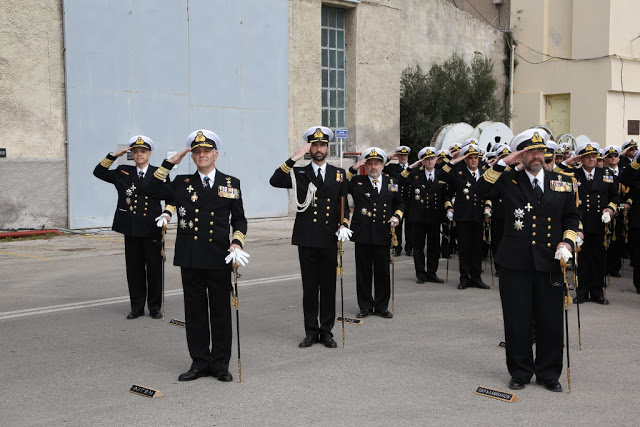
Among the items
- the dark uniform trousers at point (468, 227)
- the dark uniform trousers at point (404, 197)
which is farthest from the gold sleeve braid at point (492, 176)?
the dark uniform trousers at point (404, 197)

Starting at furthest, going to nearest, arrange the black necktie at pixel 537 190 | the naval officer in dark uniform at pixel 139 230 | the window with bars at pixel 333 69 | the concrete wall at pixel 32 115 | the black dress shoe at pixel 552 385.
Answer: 1. the window with bars at pixel 333 69
2. the concrete wall at pixel 32 115
3. the naval officer in dark uniform at pixel 139 230
4. the black necktie at pixel 537 190
5. the black dress shoe at pixel 552 385

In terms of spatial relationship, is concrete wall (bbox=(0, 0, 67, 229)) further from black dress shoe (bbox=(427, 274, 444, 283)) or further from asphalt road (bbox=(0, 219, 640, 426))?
black dress shoe (bbox=(427, 274, 444, 283))

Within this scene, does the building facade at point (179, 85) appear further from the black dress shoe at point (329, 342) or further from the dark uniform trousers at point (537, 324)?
the dark uniform trousers at point (537, 324)

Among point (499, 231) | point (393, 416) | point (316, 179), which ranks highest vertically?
point (316, 179)

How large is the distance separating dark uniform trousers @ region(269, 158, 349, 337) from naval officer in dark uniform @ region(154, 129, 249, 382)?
4.36 ft

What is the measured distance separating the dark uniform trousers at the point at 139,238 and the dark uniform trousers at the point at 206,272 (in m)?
2.63

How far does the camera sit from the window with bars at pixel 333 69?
24.9m

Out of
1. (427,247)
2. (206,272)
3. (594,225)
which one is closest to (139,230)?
(206,272)

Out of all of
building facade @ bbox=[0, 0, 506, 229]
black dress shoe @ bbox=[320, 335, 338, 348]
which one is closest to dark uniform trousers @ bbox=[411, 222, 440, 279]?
black dress shoe @ bbox=[320, 335, 338, 348]

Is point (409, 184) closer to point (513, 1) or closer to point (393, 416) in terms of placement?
point (393, 416)

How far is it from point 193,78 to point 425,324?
45.9 feet

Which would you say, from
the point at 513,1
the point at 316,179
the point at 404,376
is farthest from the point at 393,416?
the point at 513,1

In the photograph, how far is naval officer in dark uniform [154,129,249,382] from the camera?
6.79 meters

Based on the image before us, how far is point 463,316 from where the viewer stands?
31.5 ft
